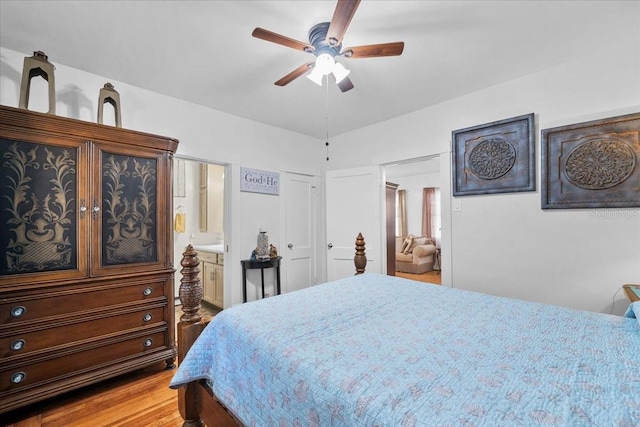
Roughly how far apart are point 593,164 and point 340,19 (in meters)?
2.28

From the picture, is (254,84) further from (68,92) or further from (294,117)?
(68,92)

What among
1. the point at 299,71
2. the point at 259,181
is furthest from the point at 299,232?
the point at 299,71

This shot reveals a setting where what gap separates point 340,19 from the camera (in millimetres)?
1443

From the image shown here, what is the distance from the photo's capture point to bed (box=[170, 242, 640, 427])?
0.71m

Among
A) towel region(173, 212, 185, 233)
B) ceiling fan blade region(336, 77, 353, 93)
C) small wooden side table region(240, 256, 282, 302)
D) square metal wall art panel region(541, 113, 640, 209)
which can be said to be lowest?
small wooden side table region(240, 256, 282, 302)

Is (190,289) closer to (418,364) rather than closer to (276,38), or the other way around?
(418,364)

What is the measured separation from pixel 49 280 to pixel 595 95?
4.24m

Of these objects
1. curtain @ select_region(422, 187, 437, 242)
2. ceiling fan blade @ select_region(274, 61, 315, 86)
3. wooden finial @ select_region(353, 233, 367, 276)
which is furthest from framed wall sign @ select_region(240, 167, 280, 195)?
curtain @ select_region(422, 187, 437, 242)

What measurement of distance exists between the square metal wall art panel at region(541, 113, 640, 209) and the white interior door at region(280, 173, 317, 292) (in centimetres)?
280

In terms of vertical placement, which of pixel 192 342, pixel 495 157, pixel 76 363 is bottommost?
pixel 76 363

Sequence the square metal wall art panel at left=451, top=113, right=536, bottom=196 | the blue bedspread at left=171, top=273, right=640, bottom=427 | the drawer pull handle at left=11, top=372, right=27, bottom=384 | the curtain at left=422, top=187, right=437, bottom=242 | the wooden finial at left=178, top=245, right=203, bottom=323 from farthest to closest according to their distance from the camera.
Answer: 1. the curtain at left=422, top=187, right=437, bottom=242
2. the square metal wall art panel at left=451, top=113, right=536, bottom=196
3. the drawer pull handle at left=11, top=372, right=27, bottom=384
4. the wooden finial at left=178, top=245, right=203, bottom=323
5. the blue bedspread at left=171, top=273, right=640, bottom=427

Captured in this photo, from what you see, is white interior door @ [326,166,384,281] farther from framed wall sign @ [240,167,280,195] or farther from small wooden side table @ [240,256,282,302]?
small wooden side table @ [240,256,282,302]

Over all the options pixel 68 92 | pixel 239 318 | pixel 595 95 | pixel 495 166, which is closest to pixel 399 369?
pixel 239 318

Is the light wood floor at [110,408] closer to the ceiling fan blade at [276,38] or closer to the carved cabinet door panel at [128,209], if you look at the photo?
the carved cabinet door panel at [128,209]
